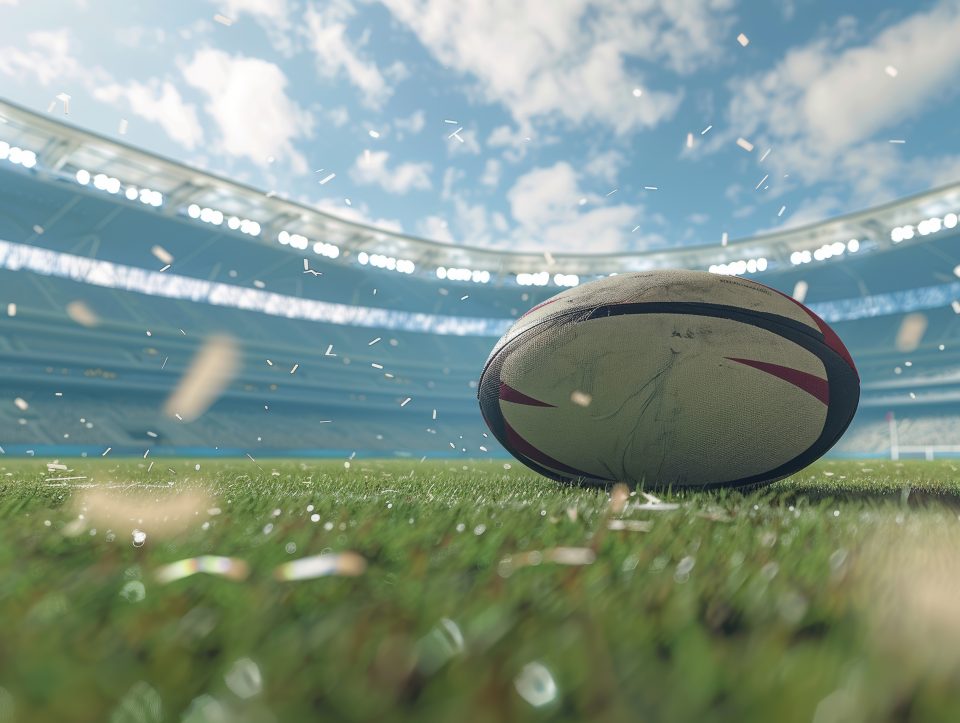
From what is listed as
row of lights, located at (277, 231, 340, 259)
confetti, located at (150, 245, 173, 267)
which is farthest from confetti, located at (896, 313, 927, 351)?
confetti, located at (150, 245, 173, 267)

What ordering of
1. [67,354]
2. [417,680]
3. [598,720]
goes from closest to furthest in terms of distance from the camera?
[598,720]
[417,680]
[67,354]

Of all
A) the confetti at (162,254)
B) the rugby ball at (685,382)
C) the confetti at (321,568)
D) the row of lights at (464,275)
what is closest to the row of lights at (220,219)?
the confetti at (162,254)

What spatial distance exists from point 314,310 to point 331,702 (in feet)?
111

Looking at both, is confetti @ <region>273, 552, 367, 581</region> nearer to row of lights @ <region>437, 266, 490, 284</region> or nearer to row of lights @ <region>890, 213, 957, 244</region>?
row of lights @ <region>890, 213, 957, 244</region>

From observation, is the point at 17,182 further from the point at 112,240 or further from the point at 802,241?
the point at 802,241

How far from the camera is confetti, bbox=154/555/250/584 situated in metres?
1.09

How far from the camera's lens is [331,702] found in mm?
588

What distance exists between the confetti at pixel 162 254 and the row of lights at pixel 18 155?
6.08 metres

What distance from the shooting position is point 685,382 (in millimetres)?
2852

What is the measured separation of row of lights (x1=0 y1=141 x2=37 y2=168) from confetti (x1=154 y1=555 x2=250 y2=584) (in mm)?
26886

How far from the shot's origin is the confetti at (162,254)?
2691 centimetres

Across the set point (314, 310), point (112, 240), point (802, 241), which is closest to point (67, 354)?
point (112, 240)

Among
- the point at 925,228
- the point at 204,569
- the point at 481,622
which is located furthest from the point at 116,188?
the point at 925,228

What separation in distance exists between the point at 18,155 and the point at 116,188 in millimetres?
3192
